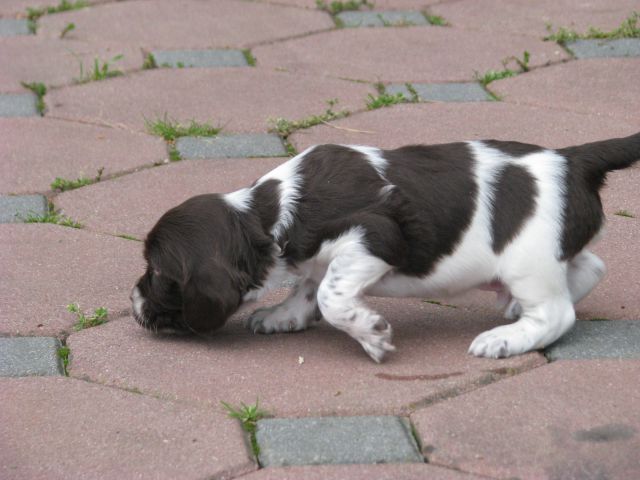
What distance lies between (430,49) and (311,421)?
364 cm

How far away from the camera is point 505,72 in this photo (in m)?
5.71

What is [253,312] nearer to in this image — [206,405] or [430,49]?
[206,405]

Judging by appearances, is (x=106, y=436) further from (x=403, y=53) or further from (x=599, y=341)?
(x=403, y=53)

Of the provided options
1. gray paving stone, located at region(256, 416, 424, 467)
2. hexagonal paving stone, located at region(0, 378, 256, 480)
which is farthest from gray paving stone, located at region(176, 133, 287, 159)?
gray paving stone, located at region(256, 416, 424, 467)

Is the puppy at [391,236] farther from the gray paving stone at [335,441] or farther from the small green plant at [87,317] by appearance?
the gray paving stone at [335,441]

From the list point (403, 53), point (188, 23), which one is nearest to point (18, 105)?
point (188, 23)

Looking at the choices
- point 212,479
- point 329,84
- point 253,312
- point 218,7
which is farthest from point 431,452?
point 218,7

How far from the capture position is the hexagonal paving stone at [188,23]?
20.9 ft

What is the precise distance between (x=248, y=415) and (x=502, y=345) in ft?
2.62

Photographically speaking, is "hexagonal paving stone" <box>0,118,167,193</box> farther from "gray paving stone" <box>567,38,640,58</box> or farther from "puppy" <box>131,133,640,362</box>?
"gray paving stone" <box>567,38,640,58</box>

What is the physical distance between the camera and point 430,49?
6164mm

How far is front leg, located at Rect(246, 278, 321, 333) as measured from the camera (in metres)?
3.56

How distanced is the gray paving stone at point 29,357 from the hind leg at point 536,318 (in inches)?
47.6

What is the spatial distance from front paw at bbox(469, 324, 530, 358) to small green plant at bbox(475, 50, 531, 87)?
2560mm
